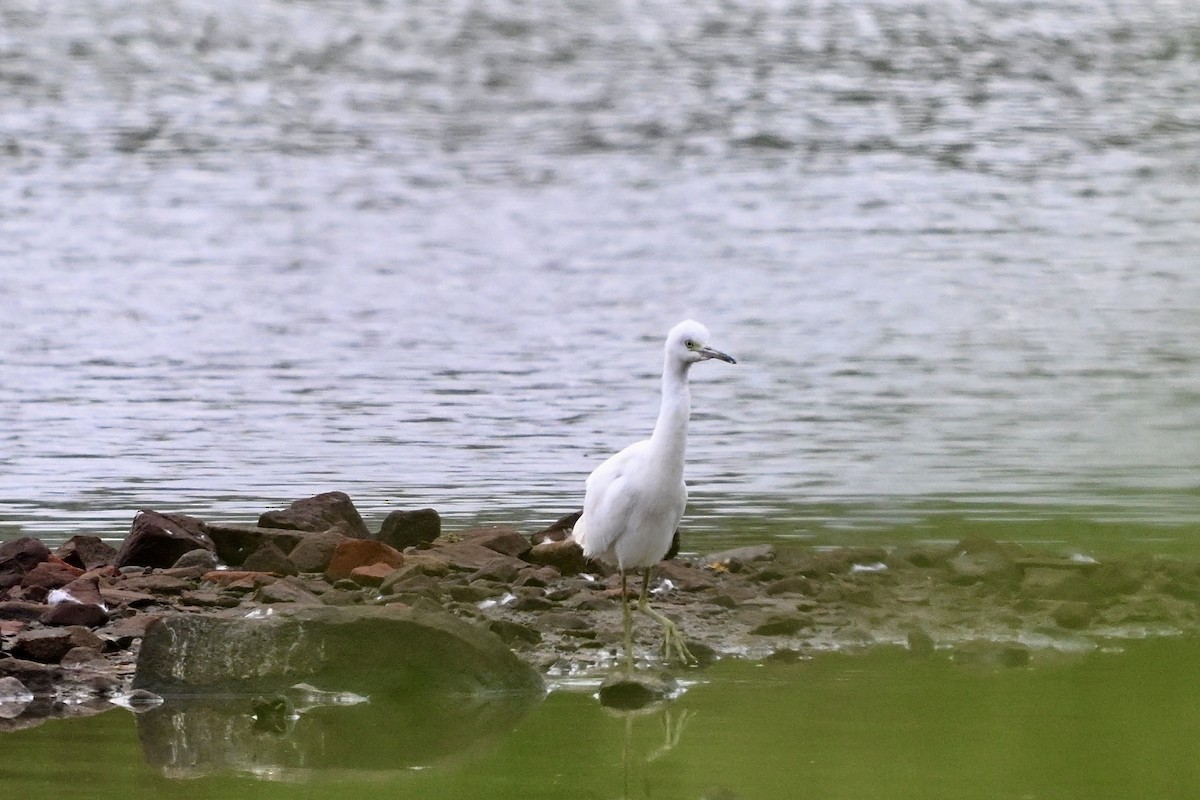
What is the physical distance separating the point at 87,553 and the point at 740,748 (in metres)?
4.07

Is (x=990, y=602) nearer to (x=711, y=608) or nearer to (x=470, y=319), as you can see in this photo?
(x=711, y=608)

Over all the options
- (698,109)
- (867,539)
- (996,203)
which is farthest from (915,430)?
(698,109)

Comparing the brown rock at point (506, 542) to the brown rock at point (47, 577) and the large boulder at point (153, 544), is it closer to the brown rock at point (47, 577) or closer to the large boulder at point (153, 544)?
the large boulder at point (153, 544)

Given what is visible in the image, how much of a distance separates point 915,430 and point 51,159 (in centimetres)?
2006

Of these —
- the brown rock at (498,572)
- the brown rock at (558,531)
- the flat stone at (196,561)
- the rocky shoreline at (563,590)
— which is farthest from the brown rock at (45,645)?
the brown rock at (558,531)

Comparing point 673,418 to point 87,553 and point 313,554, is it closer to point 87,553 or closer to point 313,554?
point 313,554

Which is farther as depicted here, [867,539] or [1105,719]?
[867,539]

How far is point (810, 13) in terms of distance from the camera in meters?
38.5

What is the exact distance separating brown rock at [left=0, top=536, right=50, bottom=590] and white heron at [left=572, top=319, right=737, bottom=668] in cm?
258

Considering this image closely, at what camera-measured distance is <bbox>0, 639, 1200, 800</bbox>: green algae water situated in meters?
6.64

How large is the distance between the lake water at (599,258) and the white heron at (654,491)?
0.91 meters

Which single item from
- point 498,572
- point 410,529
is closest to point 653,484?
point 498,572

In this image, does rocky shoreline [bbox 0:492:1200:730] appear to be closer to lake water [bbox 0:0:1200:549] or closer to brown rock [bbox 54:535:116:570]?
brown rock [bbox 54:535:116:570]

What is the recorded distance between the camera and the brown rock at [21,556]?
376 inches
